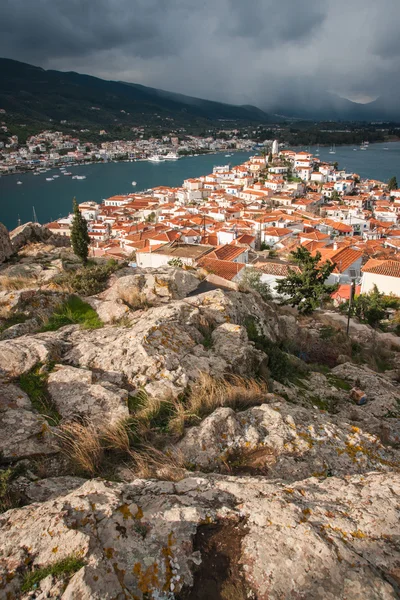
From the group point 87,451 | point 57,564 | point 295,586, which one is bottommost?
point 87,451

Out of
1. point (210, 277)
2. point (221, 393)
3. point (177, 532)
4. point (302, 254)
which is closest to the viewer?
point (177, 532)

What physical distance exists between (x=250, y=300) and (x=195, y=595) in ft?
22.2

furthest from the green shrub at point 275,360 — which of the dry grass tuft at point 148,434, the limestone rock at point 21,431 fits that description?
the limestone rock at point 21,431

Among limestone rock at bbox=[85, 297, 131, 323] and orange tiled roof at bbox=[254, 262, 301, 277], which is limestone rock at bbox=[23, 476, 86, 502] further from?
orange tiled roof at bbox=[254, 262, 301, 277]

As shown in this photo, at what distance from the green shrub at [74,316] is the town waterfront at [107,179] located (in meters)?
67.8

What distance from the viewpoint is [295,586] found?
2236 millimetres

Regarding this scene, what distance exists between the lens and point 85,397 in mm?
4266

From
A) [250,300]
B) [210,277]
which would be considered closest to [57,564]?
[250,300]

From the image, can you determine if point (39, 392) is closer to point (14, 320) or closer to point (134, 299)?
point (14, 320)

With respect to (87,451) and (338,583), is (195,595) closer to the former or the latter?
(338,583)

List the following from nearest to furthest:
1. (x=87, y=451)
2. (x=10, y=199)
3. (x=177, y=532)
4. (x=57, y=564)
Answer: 1. (x=57, y=564)
2. (x=177, y=532)
3. (x=87, y=451)
4. (x=10, y=199)

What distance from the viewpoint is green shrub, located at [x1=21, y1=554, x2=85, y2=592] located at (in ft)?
6.88

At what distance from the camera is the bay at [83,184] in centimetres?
8025

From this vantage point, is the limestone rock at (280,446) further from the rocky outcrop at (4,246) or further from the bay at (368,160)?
Result: the bay at (368,160)
